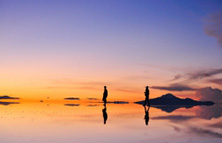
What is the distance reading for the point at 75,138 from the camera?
1501 centimetres

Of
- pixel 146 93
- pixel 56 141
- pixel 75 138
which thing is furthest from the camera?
pixel 146 93

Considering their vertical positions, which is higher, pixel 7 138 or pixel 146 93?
pixel 146 93

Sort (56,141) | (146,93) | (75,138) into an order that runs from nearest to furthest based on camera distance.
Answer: (56,141), (75,138), (146,93)

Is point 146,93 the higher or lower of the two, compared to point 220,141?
higher

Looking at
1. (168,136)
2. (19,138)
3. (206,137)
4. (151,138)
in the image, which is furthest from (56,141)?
(206,137)

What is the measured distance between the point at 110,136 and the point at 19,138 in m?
5.46

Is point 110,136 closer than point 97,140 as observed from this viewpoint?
No

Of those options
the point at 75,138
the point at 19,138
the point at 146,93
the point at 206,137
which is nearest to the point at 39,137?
the point at 19,138

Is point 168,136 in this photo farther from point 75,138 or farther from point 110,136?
point 75,138

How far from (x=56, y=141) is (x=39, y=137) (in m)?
1.70

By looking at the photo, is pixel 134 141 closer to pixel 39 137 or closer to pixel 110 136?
pixel 110 136

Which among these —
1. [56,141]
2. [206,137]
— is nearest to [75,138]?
[56,141]

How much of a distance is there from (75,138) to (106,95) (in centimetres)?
5670

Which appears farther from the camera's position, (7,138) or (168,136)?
(168,136)
